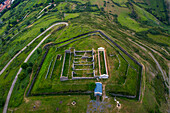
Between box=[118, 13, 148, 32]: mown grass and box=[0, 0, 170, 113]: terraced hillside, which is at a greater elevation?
box=[118, 13, 148, 32]: mown grass

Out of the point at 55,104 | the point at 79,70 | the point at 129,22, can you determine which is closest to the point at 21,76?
the point at 55,104

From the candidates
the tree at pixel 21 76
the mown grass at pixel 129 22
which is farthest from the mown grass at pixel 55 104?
the mown grass at pixel 129 22

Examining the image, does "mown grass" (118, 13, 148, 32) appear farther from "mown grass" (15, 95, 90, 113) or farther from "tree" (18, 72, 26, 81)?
"tree" (18, 72, 26, 81)

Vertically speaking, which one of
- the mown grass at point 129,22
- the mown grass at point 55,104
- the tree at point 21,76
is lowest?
the mown grass at point 55,104

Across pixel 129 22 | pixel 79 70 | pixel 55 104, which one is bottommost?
pixel 55 104

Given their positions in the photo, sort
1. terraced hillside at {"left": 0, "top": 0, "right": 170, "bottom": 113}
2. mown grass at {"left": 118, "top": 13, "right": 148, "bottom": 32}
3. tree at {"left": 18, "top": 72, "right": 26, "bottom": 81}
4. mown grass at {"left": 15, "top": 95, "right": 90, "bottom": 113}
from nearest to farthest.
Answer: mown grass at {"left": 15, "top": 95, "right": 90, "bottom": 113} < terraced hillside at {"left": 0, "top": 0, "right": 170, "bottom": 113} < tree at {"left": 18, "top": 72, "right": 26, "bottom": 81} < mown grass at {"left": 118, "top": 13, "right": 148, "bottom": 32}

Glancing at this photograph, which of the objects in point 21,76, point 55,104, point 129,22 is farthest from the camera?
point 129,22

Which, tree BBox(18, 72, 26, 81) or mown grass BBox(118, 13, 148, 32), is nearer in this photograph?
tree BBox(18, 72, 26, 81)

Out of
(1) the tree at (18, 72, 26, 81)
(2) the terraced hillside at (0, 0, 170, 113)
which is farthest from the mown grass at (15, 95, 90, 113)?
(1) the tree at (18, 72, 26, 81)

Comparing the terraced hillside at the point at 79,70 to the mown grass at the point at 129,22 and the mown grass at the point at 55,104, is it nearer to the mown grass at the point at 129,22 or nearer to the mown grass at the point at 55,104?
the mown grass at the point at 55,104

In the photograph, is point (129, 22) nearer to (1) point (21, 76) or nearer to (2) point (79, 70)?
(2) point (79, 70)

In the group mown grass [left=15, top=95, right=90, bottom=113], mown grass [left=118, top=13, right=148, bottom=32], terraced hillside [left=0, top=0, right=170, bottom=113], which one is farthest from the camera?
mown grass [left=118, top=13, right=148, bottom=32]

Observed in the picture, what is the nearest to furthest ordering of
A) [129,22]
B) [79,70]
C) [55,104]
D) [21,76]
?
[55,104]
[79,70]
[21,76]
[129,22]
